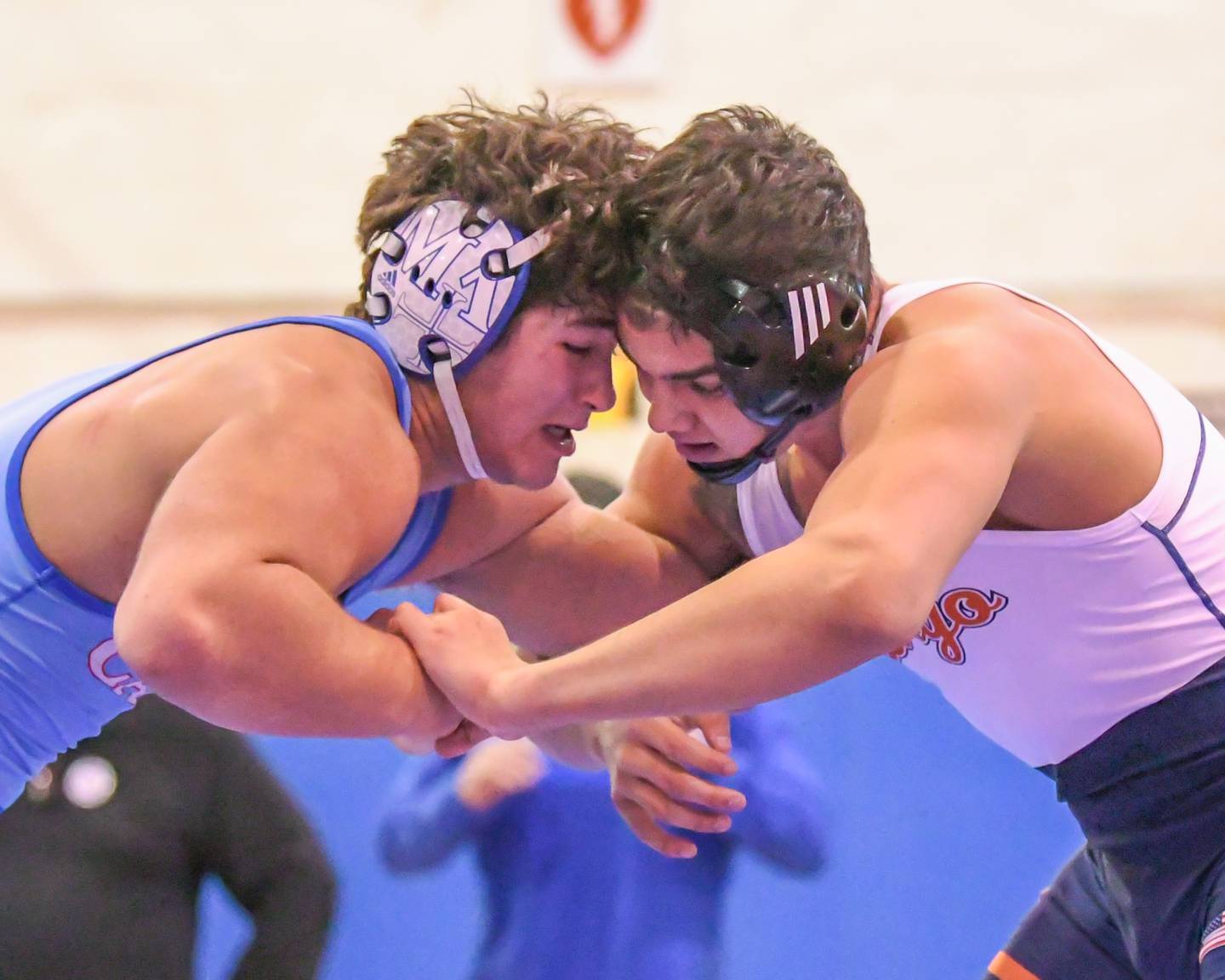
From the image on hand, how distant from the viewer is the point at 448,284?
2123mm

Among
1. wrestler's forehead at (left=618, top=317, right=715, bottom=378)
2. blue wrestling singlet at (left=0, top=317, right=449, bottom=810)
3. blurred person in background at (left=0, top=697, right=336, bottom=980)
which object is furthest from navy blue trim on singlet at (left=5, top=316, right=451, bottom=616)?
blurred person in background at (left=0, top=697, right=336, bottom=980)

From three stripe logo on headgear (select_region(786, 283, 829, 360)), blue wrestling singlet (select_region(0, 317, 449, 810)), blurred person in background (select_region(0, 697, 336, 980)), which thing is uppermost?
three stripe logo on headgear (select_region(786, 283, 829, 360))

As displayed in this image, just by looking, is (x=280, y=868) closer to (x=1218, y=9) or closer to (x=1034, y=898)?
(x=1034, y=898)

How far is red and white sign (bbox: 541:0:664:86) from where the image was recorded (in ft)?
18.0

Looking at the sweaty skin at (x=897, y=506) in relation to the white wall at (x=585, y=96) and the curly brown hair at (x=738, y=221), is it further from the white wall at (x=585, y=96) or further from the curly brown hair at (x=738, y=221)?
the white wall at (x=585, y=96)

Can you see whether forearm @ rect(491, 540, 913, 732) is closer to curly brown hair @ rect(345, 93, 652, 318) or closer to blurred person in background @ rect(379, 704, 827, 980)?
curly brown hair @ rect(345, 93, 652, 318)

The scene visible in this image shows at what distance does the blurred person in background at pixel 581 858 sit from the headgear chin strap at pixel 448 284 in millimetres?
903

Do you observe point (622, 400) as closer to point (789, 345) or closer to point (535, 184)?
point (535, 184)

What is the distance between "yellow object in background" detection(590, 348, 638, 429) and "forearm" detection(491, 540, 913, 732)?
143 inches

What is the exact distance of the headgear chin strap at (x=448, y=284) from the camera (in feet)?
6.97

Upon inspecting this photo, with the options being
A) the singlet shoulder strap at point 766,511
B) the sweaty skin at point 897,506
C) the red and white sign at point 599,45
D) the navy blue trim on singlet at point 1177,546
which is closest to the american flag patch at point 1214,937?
the navy blue trim on singlet at point 1177,546

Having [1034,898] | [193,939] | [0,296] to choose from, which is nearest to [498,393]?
[193,939]

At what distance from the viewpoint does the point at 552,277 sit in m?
2.14

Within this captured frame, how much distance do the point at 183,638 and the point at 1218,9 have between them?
5240 mm
